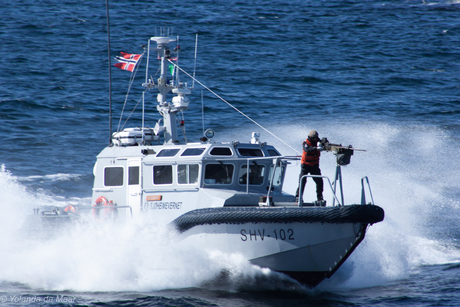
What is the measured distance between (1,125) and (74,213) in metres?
12.3

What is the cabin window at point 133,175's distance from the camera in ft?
36.6

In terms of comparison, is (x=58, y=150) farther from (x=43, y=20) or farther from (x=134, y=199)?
(x=43, y=20)

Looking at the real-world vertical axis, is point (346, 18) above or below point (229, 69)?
above

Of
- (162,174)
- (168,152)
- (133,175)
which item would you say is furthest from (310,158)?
(133,175)

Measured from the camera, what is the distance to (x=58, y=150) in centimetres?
2073

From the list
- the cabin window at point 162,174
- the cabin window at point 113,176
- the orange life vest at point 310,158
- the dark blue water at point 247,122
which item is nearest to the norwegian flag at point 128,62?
the cabin window at point 113,176

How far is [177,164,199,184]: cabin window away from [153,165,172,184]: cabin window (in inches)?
9.8

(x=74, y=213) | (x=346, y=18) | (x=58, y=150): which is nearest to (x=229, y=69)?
(x=58, y=150)

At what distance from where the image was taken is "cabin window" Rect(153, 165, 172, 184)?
1072cm

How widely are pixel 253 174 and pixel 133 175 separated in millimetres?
2746

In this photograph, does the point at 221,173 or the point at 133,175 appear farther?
the point at 133,175

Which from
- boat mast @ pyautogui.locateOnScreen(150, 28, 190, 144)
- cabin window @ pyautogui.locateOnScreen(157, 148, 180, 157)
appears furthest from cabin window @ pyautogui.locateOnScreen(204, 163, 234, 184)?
boat mast @ pyautogui.locateOnScreen(150, 28, 190, 144)

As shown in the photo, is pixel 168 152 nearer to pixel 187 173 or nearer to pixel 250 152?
pixel 187 173

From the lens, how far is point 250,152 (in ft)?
35.4
